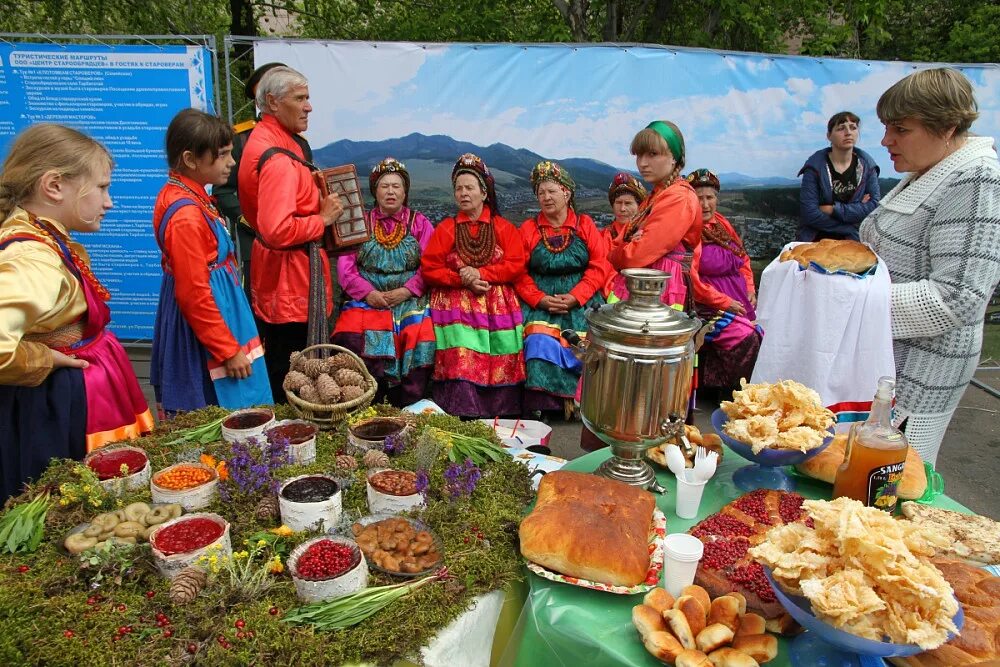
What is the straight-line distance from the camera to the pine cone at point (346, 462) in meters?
2.16

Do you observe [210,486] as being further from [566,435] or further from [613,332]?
[566,435]

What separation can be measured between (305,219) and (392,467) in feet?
7.08

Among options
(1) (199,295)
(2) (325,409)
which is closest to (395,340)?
(1) (199,295)

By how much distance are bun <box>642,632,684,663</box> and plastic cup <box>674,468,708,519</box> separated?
0.56 m

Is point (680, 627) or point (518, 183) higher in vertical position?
point (518, 183)

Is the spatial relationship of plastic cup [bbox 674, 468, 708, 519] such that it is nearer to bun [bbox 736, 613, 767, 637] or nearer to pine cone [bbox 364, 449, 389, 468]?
bun [bbox 736, 613, 767, 637]

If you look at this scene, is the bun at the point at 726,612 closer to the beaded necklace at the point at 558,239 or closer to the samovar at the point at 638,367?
the samovar at the point at 638,367

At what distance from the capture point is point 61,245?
248 cm

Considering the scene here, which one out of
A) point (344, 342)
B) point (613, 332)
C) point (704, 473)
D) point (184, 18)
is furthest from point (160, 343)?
point (184, 18)

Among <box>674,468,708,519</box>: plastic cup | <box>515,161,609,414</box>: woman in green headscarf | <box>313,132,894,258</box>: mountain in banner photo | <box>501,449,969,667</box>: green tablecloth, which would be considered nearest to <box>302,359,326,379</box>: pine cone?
<box>501,449,969,667</box>: green tablecloth

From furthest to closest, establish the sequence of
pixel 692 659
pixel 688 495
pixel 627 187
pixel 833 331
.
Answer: pixel 627 187 → pixel 833 331 → pixel 688 495 → pixel 692 659

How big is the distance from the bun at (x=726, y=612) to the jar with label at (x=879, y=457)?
598 millimetres

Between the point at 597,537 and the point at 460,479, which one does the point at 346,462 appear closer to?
the point at 460,479

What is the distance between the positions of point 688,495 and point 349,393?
1.35 metres
